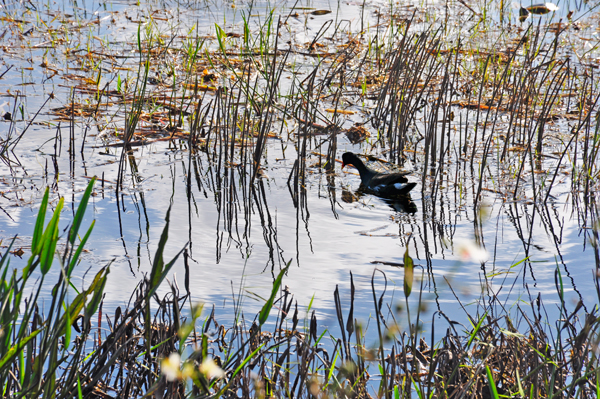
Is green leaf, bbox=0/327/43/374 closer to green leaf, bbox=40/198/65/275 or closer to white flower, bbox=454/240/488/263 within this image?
green leaf, bbox=40/198/65/275

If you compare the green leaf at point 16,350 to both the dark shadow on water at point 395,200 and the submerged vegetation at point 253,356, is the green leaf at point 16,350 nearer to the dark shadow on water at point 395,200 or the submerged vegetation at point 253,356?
the submerged vegetation at point 253,356

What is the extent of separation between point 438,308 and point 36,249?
7.69 ft

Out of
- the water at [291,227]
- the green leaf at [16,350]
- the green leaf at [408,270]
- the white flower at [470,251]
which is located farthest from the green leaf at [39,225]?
the white flower at [470,251]

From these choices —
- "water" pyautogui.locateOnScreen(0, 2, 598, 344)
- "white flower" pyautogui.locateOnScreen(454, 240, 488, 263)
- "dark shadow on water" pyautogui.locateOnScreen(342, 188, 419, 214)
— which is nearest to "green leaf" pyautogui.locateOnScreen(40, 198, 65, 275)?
"water" pyautogui.locateOnScreen(0, 2, 598, 344)

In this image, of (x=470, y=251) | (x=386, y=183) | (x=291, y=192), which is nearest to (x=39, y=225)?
(x=470, y=251)

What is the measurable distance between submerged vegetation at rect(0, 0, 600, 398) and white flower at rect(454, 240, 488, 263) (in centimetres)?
4

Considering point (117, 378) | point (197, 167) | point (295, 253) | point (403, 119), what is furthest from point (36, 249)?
point (403, 119)

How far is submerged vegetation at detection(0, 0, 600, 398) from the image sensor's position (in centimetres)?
194

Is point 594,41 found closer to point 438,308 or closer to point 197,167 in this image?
point 197,167

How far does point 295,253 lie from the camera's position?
13.0ft

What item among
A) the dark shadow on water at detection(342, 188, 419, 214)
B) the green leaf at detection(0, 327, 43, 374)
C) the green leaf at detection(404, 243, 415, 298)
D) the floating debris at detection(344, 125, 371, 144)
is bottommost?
the dark shadow on water at detection(342, 188, 419, 214)

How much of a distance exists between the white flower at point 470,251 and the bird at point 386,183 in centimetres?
89

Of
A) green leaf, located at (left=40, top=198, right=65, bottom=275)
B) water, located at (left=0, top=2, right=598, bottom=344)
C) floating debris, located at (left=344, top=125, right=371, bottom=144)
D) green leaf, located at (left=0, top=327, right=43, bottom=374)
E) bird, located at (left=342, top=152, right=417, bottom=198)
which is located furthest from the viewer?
floating debris, located at (left=344, top=125, right=371, bottom=144)

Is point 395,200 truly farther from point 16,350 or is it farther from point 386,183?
point 16,350
